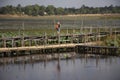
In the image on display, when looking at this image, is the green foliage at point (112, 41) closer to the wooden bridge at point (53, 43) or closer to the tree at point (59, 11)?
the wooden bridge at point (53, 43)

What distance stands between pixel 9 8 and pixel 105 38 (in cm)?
4504

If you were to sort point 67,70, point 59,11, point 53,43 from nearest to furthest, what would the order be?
point 67,70 < point 53,43 < point 59,11

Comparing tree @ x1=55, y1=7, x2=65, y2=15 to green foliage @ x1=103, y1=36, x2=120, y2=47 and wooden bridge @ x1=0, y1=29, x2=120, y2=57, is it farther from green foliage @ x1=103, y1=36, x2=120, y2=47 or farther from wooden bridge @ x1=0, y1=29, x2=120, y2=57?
green foliage @ x1=103, y1=36, x2=120, y2=47

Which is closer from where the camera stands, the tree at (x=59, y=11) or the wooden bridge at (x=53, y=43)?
the wooden bridge at (x=53, y=43)

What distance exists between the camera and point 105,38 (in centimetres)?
2536

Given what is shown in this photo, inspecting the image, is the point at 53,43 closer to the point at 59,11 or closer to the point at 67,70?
the point at 67,70

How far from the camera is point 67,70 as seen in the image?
61.3 ft

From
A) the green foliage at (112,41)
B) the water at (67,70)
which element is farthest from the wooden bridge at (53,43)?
the water at (67,70)

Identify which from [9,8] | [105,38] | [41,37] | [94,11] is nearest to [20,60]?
[41,37]

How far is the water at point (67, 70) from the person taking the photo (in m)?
17.1

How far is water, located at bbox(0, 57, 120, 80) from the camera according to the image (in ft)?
56.2

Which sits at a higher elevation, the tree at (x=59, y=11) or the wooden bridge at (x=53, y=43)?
the tree at (x=59, y=11)

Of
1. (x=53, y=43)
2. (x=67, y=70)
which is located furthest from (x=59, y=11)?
(x=67, y=70)

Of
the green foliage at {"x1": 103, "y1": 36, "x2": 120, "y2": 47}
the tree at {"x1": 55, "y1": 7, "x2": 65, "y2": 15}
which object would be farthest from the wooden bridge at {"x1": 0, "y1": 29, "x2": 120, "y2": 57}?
the tree at {"x1": 55, "y1": 7, "x2": 65, "y2": 15}
